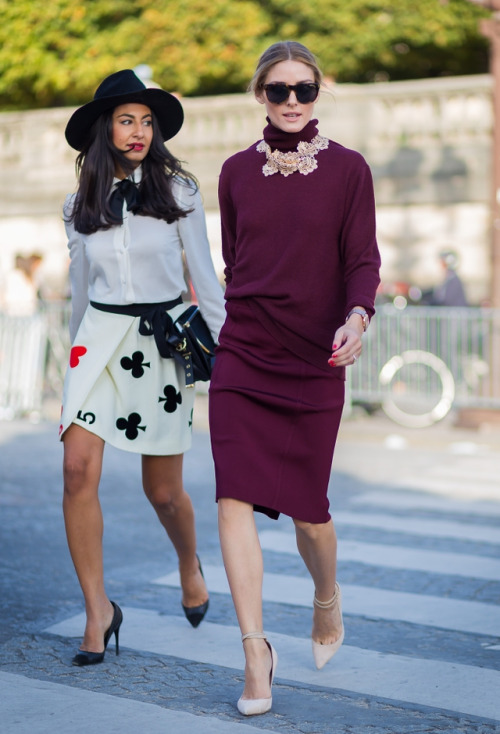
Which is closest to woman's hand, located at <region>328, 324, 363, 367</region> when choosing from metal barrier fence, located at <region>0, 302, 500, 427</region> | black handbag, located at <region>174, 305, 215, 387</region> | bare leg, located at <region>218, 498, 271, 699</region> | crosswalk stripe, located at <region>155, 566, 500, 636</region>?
bare leg, located at <region>218, 498, 271, 699</region>

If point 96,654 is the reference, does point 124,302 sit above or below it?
above

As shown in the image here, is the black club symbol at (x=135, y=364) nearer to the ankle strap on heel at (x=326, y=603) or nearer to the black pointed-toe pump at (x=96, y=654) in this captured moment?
the black pointed-toe pump at (x=96, y=654)

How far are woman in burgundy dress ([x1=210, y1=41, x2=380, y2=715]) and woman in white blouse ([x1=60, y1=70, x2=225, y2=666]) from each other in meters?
0.55

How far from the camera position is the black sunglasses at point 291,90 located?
12.9ft

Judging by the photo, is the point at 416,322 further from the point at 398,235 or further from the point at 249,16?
the point at 249,16

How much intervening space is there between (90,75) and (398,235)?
8464mm

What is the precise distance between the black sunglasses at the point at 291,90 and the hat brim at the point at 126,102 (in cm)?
68

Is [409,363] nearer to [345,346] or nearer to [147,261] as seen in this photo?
[147,261]

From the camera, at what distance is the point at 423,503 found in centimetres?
796

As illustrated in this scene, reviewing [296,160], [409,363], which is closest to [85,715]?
[296,160]

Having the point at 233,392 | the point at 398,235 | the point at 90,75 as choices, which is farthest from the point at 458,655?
the point at 90,75

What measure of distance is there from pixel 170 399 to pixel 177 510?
44 cm

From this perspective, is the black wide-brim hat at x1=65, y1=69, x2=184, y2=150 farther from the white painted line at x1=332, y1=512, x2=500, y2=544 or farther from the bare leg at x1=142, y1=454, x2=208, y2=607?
the white painted line at x1=332, y1=512, x2=500, y2=544

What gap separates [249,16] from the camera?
27031 mm
